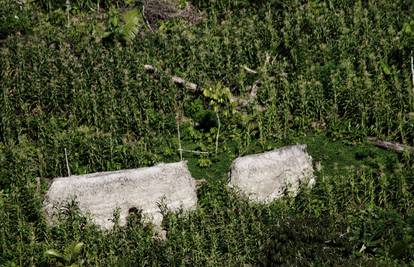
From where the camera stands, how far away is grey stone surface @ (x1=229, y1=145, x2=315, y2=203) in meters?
13.1

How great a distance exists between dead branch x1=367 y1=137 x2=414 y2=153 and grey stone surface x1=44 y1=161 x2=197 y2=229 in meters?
3.13

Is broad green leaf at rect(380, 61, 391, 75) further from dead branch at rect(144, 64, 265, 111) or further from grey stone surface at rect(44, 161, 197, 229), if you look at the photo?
grey stone surface at rect(44, 161, 197, 229)

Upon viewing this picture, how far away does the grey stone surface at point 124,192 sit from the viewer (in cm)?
1261

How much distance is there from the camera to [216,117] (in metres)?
14.9

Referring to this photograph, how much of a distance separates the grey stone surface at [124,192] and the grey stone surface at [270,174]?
771 millimetres

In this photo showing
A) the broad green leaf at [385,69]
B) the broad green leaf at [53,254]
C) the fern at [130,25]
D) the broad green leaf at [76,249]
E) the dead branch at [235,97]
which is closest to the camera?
the broad green leaf at [53,254]

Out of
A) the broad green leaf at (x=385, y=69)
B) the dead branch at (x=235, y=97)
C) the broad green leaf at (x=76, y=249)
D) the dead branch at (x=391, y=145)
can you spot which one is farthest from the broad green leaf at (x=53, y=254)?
the broad green leaf at (x=385, y=69)

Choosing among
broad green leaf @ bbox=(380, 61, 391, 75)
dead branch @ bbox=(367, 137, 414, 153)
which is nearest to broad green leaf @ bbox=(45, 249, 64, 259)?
dead branch @ bbox=(367, 137, 414, 153)

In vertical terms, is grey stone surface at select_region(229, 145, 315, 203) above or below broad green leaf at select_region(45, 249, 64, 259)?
above

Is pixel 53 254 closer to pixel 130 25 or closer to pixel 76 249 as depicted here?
pixel 76 249

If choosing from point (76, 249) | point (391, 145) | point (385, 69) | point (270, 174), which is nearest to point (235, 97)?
point (385, 69)

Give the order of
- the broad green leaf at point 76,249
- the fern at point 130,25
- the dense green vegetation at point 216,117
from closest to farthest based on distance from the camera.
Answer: the broad green leaf at point 76,249
the dense green vegetation at point 216,117
the fern at point 130,25

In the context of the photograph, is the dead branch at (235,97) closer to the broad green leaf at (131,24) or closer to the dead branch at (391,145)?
the broad green leaf at (131,24)

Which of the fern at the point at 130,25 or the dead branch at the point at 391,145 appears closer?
the dead branch at the point at 391,145
